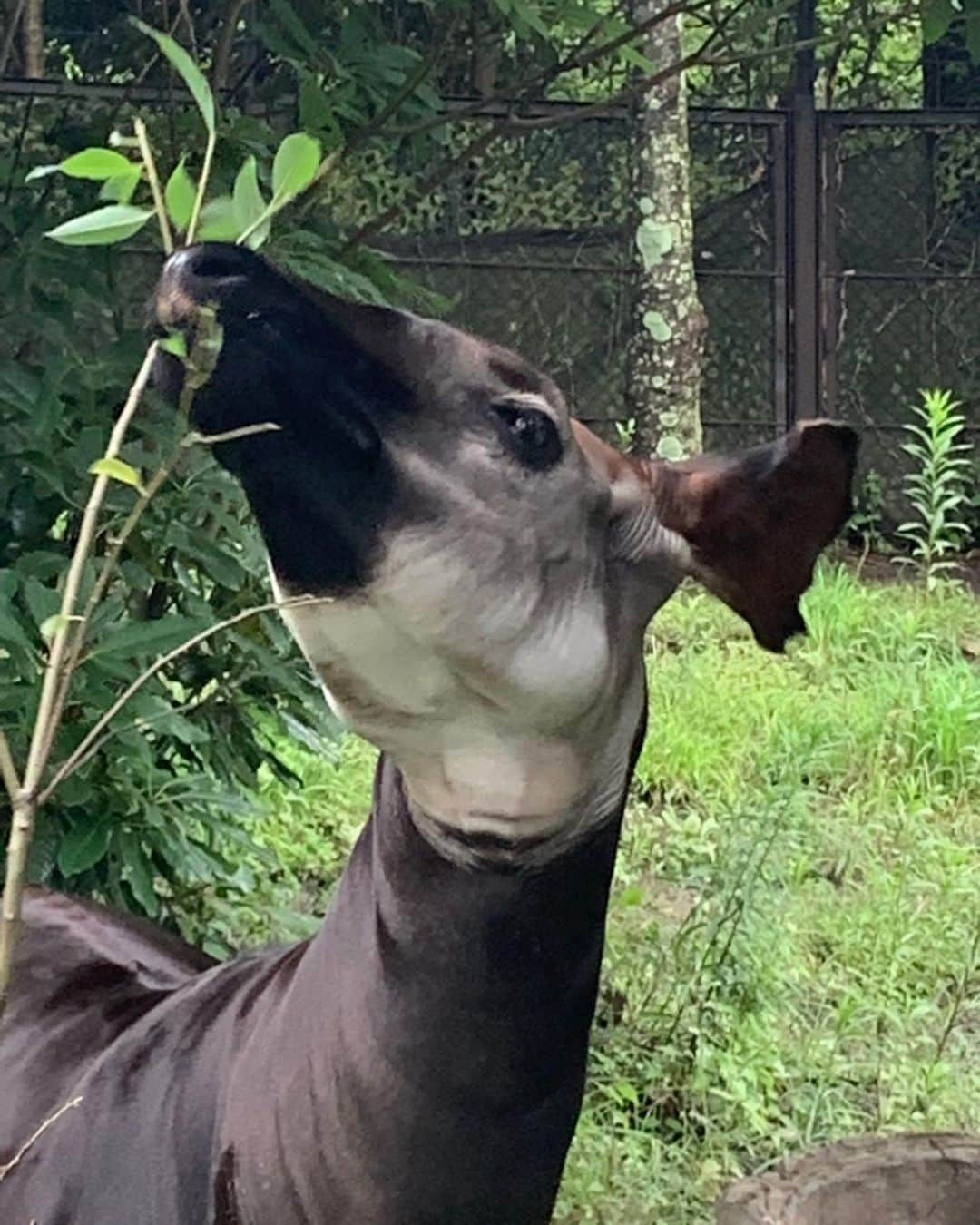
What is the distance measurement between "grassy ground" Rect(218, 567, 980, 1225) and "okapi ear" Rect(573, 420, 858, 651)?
133 cm

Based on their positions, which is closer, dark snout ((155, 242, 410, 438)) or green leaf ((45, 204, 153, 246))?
green leaf ((45, 204, 153, 246))

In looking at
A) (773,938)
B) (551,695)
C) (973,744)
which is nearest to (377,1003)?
(551,695)

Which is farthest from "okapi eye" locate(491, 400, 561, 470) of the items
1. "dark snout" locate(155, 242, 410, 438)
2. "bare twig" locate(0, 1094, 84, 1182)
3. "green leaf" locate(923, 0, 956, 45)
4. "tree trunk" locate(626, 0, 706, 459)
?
"tree trunk" locate(626, 0, 706, 459)

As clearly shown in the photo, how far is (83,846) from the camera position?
229 cm

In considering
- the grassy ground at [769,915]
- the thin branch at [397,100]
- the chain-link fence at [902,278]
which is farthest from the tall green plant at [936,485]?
the thin branch at [397,100]

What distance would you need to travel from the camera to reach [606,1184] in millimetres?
2611

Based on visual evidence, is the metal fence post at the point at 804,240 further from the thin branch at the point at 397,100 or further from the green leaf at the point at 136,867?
the green leaf at the point at 136,867

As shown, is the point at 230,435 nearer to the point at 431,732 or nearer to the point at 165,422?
the point at 431,732

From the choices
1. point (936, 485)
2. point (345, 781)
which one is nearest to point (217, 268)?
point (345, 781)

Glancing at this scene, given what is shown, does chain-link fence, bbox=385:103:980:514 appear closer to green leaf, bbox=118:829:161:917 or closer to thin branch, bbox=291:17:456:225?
thin branch, bbox=291:17:456:225

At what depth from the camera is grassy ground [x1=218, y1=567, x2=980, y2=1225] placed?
2805 millimetres

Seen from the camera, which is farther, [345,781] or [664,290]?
[664,290]

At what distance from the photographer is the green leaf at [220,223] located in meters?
1.20

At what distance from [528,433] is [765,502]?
0.22m
